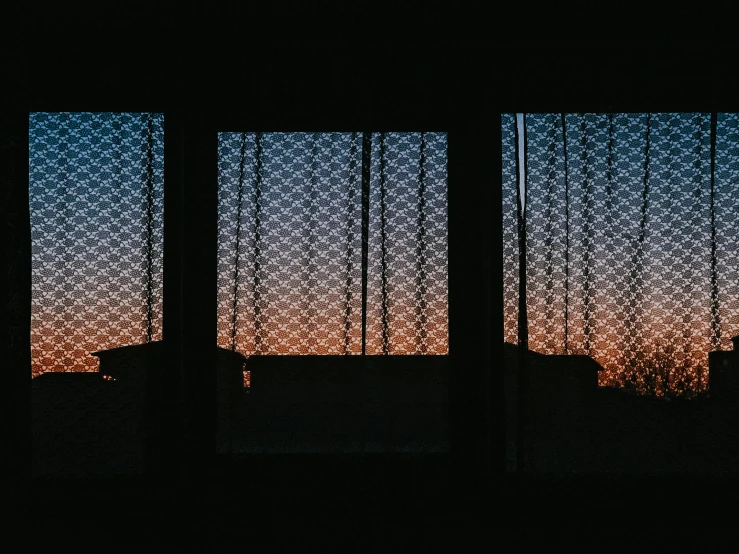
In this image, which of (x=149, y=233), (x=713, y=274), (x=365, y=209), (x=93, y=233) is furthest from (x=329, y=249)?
(x=713, y=274)

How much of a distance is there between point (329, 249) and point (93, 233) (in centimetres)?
69

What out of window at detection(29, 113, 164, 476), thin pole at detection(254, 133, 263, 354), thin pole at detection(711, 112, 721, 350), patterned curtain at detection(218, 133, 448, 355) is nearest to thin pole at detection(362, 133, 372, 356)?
patterned curtain at detection(218, 133, 448, 355)

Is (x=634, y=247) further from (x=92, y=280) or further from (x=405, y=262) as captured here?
(x=92, y=280)

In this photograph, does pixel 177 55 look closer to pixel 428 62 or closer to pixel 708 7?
pixel 428 62

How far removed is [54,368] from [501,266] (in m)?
1.33

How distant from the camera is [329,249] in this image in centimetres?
149

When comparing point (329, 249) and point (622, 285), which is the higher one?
point (329, 249)

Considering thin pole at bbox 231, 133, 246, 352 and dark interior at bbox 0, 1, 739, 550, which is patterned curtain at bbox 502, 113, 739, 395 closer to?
dark interior at bbox 0, 1, 739, 550

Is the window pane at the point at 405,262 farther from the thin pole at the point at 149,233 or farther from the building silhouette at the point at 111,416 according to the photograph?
the thin pole at the point at 149,233

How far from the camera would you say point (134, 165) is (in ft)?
4.83

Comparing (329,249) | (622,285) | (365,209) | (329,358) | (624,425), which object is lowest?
(624,425)

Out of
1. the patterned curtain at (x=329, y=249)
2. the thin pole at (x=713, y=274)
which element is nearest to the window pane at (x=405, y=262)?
the patterned curtain at (x=329, y=249)

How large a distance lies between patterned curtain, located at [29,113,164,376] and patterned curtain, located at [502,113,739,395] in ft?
3.45

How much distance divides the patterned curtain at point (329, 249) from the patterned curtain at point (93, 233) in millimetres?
209
